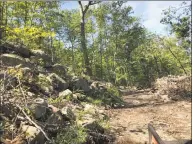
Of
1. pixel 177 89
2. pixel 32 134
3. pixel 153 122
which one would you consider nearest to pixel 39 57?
pixel 153 122

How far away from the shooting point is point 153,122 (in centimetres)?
920

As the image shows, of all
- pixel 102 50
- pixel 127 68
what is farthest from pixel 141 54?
pixel 102 50

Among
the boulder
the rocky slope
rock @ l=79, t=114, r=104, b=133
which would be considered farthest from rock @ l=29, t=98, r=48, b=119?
the boulder

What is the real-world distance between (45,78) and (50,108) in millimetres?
3575

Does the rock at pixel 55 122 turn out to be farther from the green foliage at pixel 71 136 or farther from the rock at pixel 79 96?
the rock at pixel 79 96

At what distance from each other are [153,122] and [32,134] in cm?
501

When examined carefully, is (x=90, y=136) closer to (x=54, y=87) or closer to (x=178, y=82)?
(x=54, y=87)

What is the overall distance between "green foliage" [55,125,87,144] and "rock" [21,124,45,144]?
0.34 m

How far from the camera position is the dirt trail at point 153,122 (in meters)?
7.52

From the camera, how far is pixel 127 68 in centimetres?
4250

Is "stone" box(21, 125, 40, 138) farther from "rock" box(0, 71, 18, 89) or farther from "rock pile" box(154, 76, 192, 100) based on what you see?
"rock pile" box(154, 76, 192, 100)

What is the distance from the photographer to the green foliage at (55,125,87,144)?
555 centimetres

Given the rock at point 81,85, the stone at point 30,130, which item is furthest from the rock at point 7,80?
the rock at point 81,85

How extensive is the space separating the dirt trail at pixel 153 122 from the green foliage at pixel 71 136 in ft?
4.64
